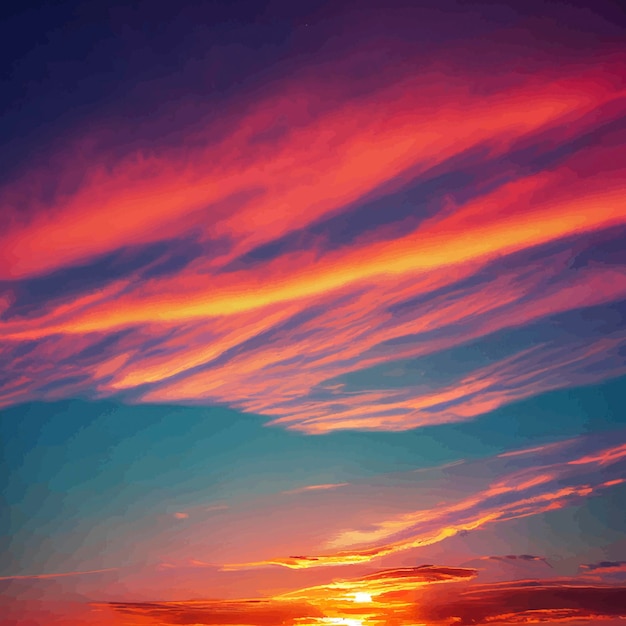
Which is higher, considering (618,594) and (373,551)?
(373,551)

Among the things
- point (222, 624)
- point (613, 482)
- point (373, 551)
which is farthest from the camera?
point (222, 624)

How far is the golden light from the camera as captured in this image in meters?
23.5

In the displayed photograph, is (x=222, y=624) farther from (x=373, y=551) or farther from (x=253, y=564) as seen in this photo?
(x=373, y=551)

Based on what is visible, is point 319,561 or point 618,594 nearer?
point 319,561

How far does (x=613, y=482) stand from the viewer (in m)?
19.5

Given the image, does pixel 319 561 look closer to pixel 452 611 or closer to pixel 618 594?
pixel 452 611

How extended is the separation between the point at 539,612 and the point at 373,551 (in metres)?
8.83

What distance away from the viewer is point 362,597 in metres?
23.7

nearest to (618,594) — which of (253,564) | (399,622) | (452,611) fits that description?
(452,611)

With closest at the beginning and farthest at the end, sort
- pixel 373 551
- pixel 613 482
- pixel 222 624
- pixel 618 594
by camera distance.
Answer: pixel 613 482
pixel 373 551
pixel 618 594
pixel 222 624

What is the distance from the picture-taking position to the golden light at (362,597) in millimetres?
23497

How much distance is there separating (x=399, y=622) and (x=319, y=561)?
542 cm

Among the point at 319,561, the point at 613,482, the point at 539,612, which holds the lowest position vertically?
the point at 539,612

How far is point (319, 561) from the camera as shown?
21.3m
